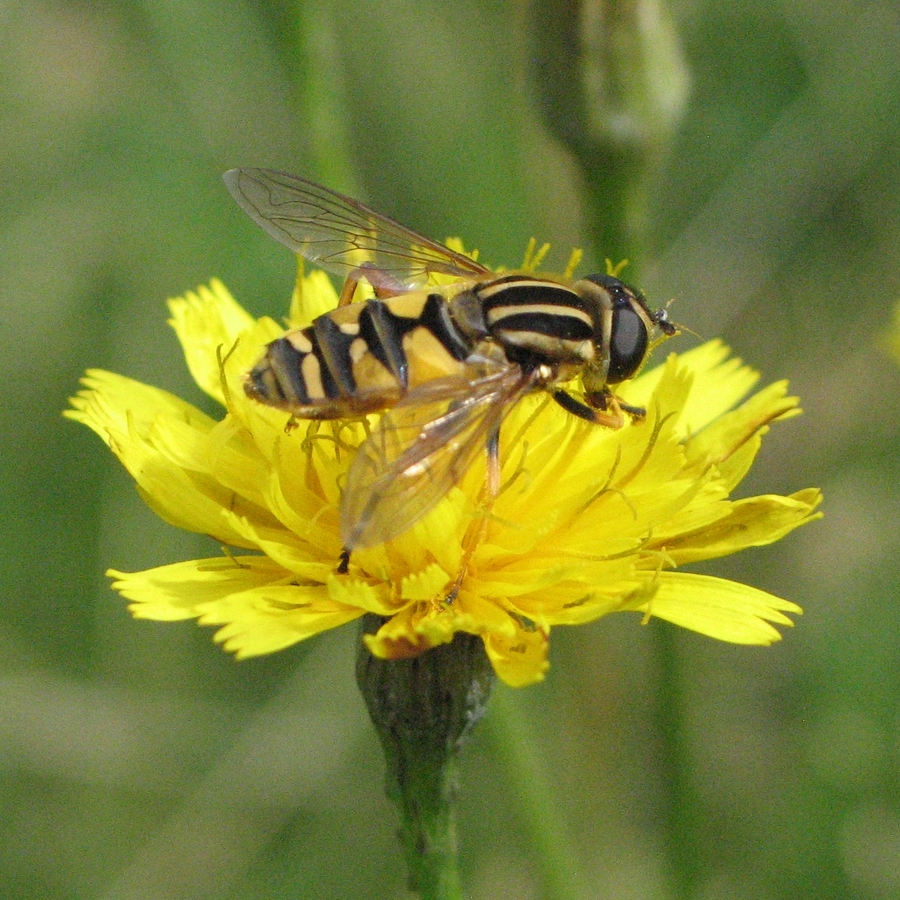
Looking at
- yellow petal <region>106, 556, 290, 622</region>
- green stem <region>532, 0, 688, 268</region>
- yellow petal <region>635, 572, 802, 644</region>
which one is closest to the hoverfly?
yellow petal <region>106, 556, 290, 622</region>

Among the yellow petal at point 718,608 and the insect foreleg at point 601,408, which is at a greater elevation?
the insect foreleg at point 601,408

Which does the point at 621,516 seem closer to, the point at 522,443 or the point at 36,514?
the point at 522,443

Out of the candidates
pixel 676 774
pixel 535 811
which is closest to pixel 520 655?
pixel 535 811

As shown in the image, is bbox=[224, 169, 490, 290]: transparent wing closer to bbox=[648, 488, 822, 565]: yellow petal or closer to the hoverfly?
the hoverfly

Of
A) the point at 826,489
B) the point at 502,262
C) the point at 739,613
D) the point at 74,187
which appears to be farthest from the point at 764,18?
the point at 739,613

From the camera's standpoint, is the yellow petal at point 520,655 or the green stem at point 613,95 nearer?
the yellow petal at point 520,655

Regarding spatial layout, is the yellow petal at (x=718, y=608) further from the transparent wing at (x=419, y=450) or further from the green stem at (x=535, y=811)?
the green stem at (x=535, y=811)

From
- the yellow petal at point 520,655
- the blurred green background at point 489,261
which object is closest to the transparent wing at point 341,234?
the blurred green background at point 489,261

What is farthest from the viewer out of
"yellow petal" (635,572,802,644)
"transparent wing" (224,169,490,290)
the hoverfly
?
"transparent wing" (224,169,490,290)
